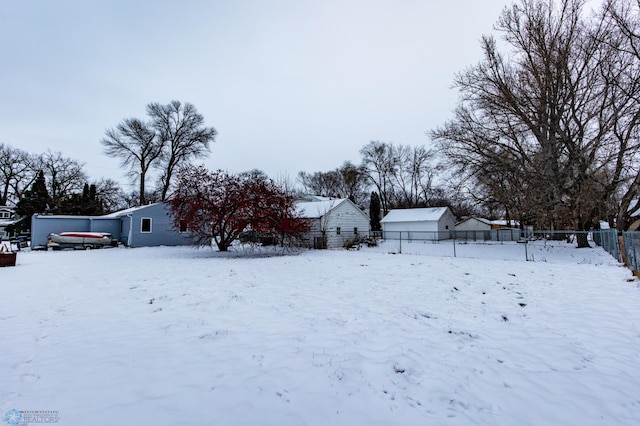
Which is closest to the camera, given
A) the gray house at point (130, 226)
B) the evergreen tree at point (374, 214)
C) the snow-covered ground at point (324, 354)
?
the snow-covered ground at point (324, 354)

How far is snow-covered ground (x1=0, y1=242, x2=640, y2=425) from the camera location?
2.58 meters

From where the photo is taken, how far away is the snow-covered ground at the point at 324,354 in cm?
258

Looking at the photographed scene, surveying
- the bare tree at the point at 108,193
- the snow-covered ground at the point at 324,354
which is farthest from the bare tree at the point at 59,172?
the snow-covered ground at the point at 324,354

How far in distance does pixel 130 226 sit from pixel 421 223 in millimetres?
28789

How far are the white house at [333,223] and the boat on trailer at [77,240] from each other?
1390 centimetres

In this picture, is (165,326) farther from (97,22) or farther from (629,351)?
(97,22)

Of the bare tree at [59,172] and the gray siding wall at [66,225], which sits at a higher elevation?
the bare tree at [59,172]

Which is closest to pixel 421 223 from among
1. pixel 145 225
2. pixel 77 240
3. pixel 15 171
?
pixel 145 225

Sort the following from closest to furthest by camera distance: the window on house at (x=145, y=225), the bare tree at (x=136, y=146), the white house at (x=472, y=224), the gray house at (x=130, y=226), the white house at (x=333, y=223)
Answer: the gray house at (x=130, y=226) → the window on house at (x=145, y=225) → the white house at (x=333, y=223) → the bare tree at (x=136, y=146) → the white house at (x=472, y=224)

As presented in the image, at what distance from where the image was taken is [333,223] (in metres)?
22.4

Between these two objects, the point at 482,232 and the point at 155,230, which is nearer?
the point at 155,230

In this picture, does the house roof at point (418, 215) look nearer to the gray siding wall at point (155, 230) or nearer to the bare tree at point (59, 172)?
the gray siding wall at point (155, 230)

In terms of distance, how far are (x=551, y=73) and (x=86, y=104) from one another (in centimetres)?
2591

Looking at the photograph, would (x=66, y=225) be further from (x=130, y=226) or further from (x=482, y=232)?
(x=482, y=232)
